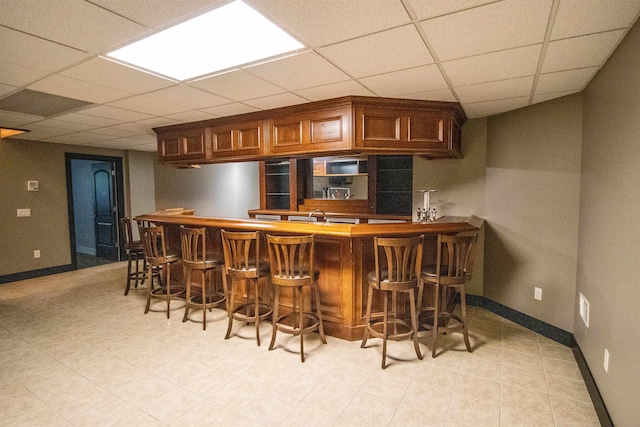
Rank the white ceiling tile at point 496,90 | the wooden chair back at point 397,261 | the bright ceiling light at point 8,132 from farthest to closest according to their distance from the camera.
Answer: the bright ceiling light at point 8,132 → the white ceiling tile at point 496,90 → the wooden chair back at point 397,261

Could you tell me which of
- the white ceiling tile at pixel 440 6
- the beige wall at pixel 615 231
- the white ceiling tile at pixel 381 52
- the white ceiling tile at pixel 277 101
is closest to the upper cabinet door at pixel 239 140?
the white ceiling tile at pixel 277 101

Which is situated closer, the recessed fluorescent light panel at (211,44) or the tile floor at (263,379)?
the recessed fluorescent light panel at (211,44)

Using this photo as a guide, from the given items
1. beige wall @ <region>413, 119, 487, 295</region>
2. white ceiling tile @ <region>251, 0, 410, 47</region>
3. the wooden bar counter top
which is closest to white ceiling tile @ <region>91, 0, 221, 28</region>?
white ceiling tile @ <region>251, 0, 410, 47</region>

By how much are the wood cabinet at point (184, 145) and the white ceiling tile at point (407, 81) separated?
2361 mm

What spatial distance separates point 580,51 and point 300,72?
1825 millimetres

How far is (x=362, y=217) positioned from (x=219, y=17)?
3.89 metres

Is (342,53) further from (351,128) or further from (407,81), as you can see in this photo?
(351,128)

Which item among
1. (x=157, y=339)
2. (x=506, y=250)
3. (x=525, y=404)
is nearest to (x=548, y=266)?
(x=506, y=250)

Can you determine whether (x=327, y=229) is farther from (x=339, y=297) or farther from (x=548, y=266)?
(x=548, y=266)

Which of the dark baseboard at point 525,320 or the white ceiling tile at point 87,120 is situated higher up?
the white ceiling tile at point 87,120

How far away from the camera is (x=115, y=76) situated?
97.1 inches

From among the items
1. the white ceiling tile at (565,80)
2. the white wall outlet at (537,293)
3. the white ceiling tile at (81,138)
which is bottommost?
the white wall outlet at (537,293)

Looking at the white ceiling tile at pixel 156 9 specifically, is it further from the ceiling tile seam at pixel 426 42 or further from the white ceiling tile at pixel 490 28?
the white ceiling tile at pixel 490 28

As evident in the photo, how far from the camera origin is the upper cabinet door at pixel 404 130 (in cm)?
310
